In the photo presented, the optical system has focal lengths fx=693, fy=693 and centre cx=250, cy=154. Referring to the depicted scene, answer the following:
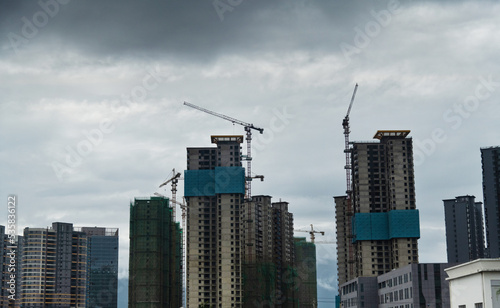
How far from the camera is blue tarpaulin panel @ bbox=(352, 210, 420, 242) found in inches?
7470

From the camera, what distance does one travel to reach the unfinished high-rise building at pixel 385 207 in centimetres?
19012

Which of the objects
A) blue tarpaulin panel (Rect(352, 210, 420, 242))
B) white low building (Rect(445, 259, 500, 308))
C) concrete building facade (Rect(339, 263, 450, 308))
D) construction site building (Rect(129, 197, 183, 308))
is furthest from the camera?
blue tarpaulin panel (Rect(352, 210, 420, 242))

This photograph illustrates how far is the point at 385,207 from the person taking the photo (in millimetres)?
197125

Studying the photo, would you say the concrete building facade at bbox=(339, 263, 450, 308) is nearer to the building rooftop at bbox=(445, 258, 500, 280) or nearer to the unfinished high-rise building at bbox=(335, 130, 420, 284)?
the unfinished high-rise building at bbox=(335, 130, 420, 284)

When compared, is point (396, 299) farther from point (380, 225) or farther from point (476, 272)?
point (476, 272)

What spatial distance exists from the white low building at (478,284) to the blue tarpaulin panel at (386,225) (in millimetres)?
128337

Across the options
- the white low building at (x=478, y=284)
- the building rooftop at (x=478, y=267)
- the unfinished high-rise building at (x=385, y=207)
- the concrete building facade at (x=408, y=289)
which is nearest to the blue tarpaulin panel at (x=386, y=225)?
the unfinished high-rise building at (x=385, y=207)

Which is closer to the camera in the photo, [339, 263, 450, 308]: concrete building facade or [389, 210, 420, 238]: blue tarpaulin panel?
[339, 263, 450, 308]: concrete building facade

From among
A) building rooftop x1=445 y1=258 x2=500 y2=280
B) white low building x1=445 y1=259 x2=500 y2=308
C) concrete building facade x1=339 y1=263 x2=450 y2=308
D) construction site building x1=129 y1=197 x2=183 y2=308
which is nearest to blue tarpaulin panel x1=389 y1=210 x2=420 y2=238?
concrete building facade x1=339 y1=263 x2=450 y2=308

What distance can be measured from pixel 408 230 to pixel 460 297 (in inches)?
5102

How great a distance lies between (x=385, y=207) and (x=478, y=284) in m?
140

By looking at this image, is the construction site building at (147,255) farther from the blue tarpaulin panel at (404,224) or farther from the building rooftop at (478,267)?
the building rooftop at (478,267)

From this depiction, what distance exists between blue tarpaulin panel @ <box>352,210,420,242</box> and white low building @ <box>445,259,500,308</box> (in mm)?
128337

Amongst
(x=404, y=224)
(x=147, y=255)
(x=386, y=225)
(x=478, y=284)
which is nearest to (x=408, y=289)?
(x=404, y=224)
